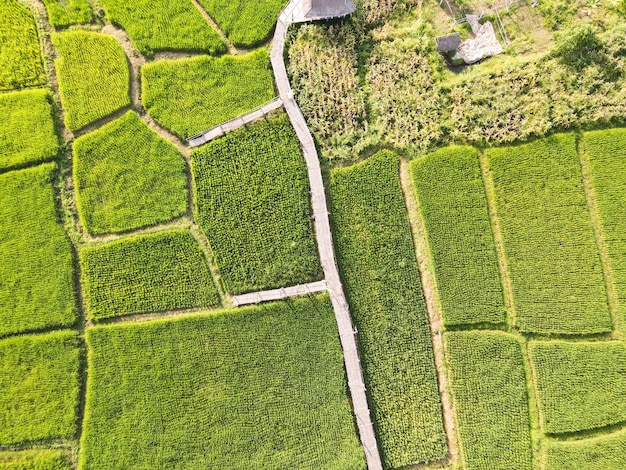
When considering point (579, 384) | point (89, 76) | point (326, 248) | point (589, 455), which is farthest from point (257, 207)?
point (589, 455)

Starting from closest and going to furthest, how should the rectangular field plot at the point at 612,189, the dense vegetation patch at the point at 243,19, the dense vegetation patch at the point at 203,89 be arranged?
the rectangular field plot at the point at 612,189 < the dense vegetation patch at the point at 203,89 < the dense vegetation patch at the point at 243,19

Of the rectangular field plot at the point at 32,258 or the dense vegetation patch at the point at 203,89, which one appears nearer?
the rectangular field plot at the point at 32,258

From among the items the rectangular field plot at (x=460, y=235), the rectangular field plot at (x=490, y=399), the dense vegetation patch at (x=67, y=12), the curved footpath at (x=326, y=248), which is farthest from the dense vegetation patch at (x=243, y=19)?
the rectangular field plot at (x=490, y=399)

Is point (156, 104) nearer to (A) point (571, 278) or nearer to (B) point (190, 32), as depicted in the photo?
(B) point (190, 32)

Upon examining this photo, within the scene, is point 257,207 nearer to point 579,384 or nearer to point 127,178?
point 127,178

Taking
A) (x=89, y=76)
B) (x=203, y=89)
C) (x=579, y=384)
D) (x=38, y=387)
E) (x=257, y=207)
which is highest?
(x=89, y=76)

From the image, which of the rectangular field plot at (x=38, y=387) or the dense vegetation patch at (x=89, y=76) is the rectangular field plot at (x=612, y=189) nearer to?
the dense vegetation patch at (x=89, y=76)

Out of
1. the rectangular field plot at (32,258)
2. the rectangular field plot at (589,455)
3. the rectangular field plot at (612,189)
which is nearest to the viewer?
the rectangular field plot at (32,258)
